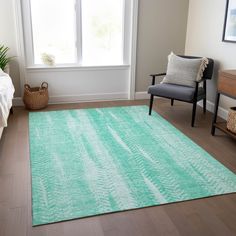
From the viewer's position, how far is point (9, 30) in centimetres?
420

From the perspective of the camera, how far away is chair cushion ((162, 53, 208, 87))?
13.0 ft

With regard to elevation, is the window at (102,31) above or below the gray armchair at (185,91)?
above

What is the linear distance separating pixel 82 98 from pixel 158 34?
1607 millimetres

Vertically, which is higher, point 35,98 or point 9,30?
point 9,30

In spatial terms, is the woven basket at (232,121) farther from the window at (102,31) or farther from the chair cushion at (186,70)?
the window at (102,31)

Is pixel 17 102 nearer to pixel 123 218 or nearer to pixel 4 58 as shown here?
pixel 4 58

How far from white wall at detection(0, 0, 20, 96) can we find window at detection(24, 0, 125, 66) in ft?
0.67

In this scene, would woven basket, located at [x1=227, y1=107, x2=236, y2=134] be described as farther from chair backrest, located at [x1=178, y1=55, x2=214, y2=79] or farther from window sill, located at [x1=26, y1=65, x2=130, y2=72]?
window sill, located at [x1=26, y1=65, x2=130, y2=72]

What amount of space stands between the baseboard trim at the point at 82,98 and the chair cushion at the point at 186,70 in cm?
110

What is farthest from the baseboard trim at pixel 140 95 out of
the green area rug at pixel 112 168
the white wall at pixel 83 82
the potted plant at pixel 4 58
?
the potted plant at pixel 4 58

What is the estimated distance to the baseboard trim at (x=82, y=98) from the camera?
4585mm

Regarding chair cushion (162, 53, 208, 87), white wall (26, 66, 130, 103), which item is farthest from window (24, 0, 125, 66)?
chair cushion (162, 53, 208, 87)

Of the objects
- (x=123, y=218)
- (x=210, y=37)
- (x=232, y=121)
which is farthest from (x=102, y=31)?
(x=123, y=218)

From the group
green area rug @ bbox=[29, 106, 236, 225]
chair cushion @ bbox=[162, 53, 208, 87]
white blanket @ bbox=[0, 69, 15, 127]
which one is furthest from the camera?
chair cushion @ bbox=[162, 53, 208, 87]
